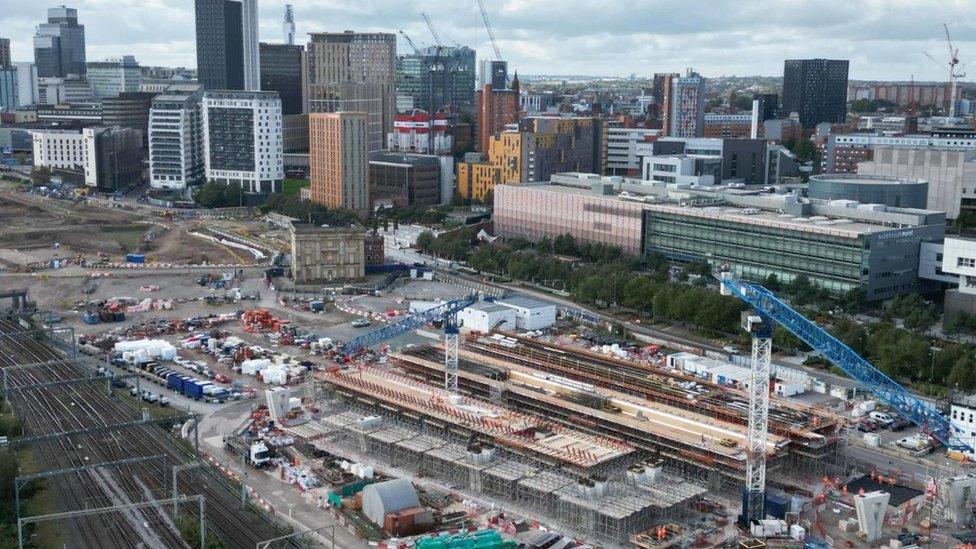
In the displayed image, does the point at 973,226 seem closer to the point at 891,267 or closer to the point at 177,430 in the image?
the point at 891,267

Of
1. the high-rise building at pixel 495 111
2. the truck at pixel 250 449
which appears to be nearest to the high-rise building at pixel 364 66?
the high-rise building at pixel 495 111

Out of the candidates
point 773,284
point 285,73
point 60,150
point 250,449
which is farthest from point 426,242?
point 285,73

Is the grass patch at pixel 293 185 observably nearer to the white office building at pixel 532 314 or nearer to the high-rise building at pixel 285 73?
the high-rise building at pixel 285 73

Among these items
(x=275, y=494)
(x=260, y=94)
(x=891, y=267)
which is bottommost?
(x=275, y=494)

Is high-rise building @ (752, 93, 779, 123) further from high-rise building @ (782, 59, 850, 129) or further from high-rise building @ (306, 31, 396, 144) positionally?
high-rise building @ (306, 31, 396, 144)

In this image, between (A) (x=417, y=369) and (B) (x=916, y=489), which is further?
(A) (x=417, y=369)

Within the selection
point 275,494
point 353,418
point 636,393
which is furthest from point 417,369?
point 275,494

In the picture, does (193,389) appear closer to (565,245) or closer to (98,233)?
(565,245)

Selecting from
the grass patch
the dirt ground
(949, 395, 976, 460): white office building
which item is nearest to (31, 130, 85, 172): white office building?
the dirt ground
